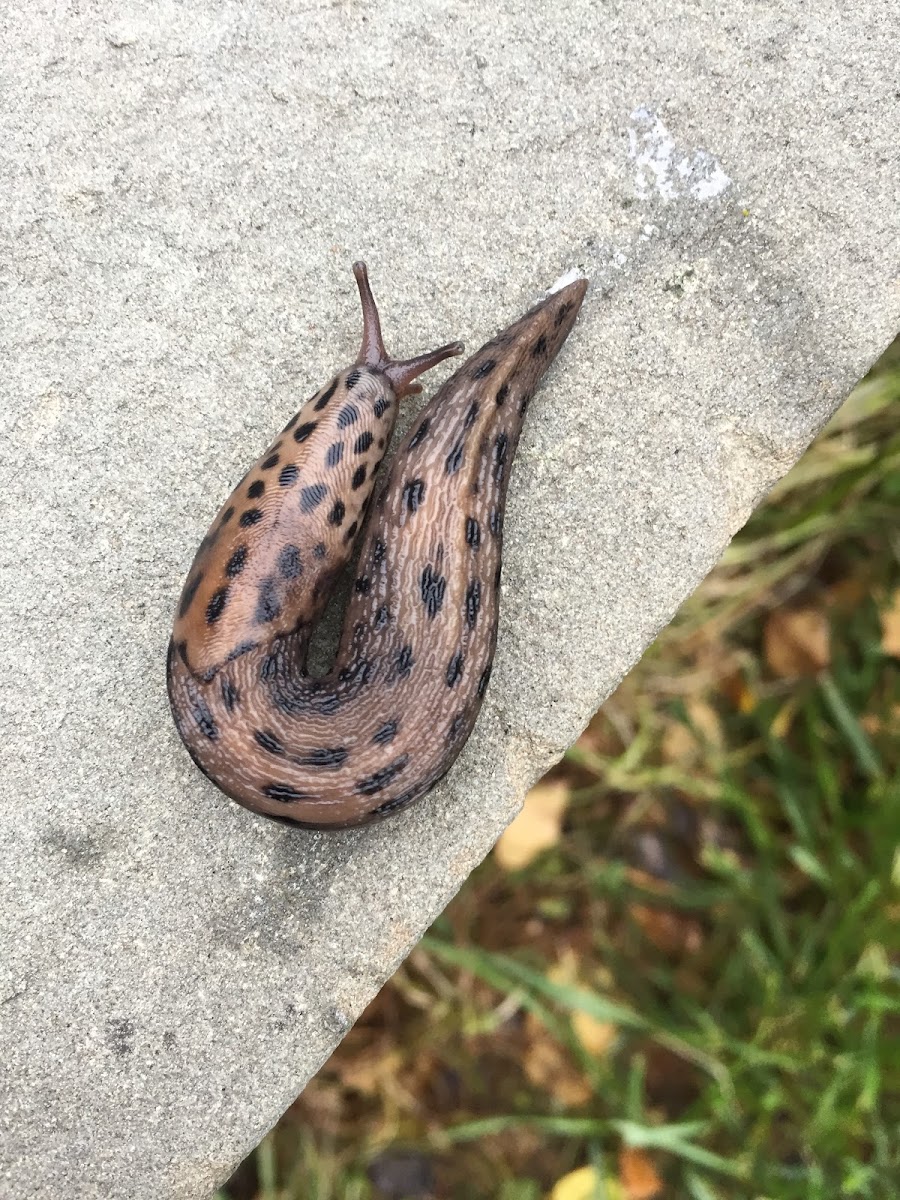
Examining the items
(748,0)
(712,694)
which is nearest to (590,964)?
(712,694)

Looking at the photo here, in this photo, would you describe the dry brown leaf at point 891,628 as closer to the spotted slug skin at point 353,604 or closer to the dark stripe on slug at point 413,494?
the spotted slug skin at point 353,604

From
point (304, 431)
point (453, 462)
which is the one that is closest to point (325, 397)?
point (304, 431)

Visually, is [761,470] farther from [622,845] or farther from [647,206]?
[622,845]

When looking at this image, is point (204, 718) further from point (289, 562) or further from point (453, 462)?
point (453, 462)

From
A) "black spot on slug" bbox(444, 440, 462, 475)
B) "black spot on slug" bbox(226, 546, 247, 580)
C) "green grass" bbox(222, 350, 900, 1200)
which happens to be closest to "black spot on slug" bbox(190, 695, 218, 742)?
"black spot on slug" bbox(226, 546, 247, 580)

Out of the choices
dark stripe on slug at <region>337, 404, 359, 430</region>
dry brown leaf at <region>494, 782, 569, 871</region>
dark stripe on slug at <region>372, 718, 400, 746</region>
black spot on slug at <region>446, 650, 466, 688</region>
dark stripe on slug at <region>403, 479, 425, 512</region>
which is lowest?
dry brown leaf at <region>494, 782, 569, 871</region>

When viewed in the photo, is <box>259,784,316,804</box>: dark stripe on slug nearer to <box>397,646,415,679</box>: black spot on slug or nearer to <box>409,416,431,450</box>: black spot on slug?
<box>397,646,415,679</box>: black spot on slug
